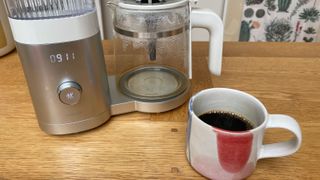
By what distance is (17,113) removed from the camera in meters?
0.43

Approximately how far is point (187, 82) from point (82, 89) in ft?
0.59

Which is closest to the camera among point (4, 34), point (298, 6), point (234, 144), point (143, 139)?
point (234, 144)

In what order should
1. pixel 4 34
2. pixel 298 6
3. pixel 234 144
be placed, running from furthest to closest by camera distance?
pixel 298 6 < pixel 4 34 < pixel 234 144

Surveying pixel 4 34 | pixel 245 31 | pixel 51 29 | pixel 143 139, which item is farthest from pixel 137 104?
pixel 245 31

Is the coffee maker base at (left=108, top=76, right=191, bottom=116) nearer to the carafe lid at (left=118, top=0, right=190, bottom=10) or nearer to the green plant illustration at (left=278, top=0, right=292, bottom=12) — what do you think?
the carafe lid at (left=118, top=0, right=190, bottom=10)

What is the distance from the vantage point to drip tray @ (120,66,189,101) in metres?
0.43

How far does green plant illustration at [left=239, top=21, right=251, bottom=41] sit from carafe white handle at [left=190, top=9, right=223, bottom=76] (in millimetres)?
539

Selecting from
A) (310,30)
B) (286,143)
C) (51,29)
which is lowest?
(310,30)

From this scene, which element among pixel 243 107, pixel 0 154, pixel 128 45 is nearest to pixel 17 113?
pixel 0 154

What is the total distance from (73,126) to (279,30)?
79 cm

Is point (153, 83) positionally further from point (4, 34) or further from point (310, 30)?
point (310, 30)

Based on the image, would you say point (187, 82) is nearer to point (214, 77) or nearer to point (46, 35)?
point (214, 77)

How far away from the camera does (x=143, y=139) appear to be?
0.38 metres

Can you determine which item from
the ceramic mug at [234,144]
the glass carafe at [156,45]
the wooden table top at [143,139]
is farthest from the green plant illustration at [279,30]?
the ceramic mug at [234,144]
